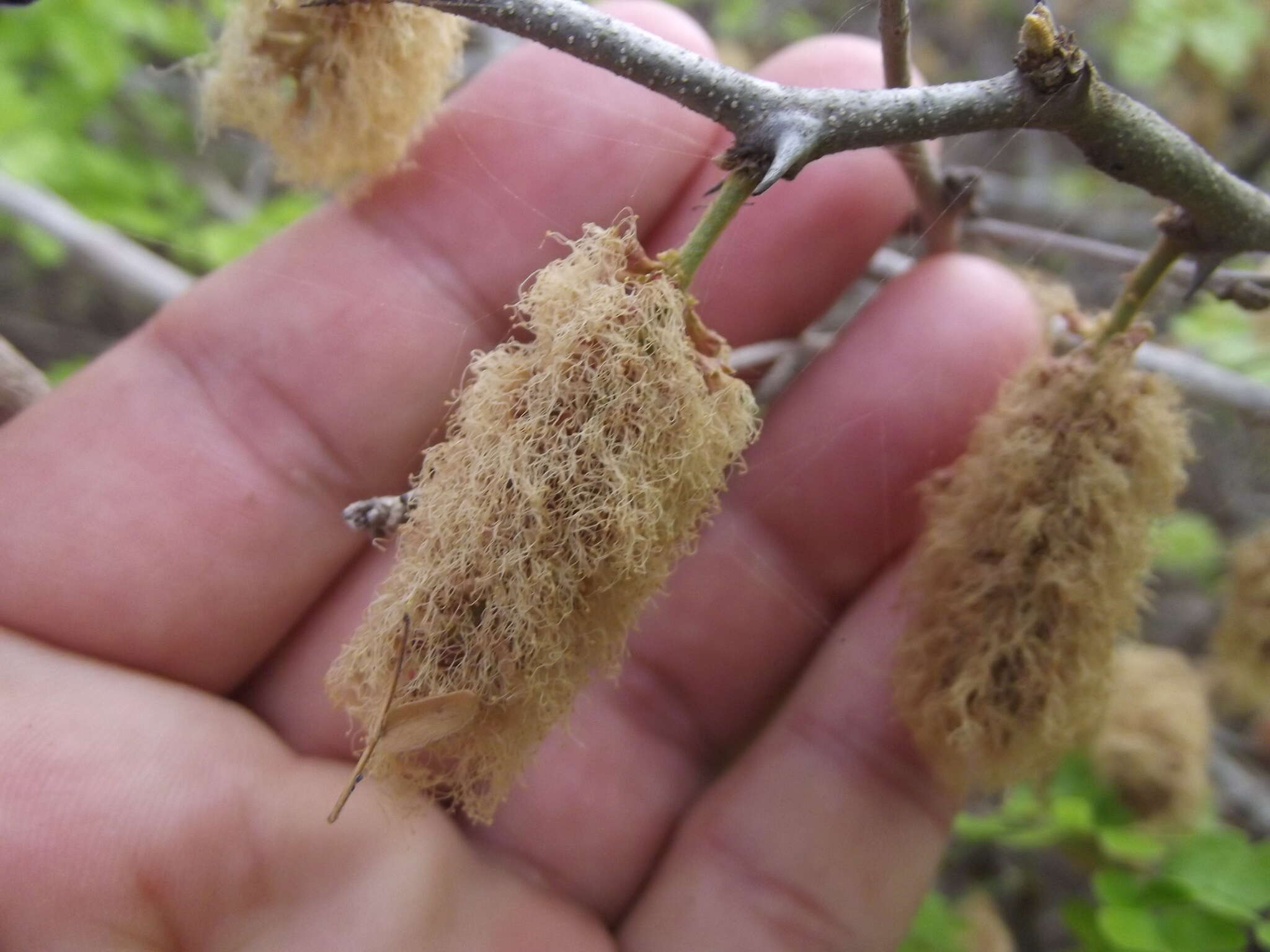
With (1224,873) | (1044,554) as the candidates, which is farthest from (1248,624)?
(1044,554)

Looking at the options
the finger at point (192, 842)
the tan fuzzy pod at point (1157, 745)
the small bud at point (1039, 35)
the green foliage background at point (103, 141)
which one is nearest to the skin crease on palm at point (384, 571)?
Result: the finger at point (192, 842)

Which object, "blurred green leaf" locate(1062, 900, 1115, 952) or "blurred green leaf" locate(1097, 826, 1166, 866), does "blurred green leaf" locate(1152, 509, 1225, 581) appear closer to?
"blurred green leaf" locate(1097, 826, 1166, 866)

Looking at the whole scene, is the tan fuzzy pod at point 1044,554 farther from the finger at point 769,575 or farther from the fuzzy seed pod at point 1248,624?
the fuzzy seed pod at point 1248,624

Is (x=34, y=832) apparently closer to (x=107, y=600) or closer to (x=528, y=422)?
(x=107, y=600)

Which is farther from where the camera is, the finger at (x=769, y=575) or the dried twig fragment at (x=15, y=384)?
the finger at (x=769, y=575)

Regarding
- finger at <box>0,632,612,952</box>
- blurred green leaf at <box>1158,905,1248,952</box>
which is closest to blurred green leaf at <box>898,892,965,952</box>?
blurred green leaf at <box>1158,905,1248,952</box>
